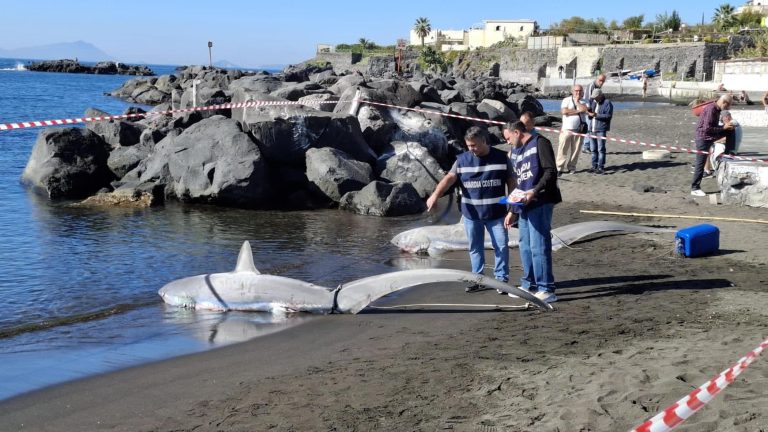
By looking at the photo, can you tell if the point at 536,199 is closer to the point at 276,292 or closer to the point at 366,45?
the point at 276,292

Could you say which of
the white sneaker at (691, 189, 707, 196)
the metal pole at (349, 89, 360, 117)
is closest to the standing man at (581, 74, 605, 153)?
the white sneaker at (691, 189, 707, 196)

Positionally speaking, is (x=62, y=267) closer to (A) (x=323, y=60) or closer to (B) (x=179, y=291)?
(B) (x=179, y=291)

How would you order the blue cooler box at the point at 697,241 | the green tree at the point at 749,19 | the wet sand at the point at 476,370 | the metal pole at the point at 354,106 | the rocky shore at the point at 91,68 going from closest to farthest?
the wet sand at the point at 476,370 < the blue cooler box at the point at 697,241 < the metal pole at the point at 354,106 < the green tree at the point at 749,19 < the rocky shore at the point at 91,68

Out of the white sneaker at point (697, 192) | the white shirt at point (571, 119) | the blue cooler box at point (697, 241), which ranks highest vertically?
the white shirt at point (571, 119)

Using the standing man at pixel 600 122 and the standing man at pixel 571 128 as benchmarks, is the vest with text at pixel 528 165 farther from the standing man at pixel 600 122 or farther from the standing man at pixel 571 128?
the standing man at pixel 600 122

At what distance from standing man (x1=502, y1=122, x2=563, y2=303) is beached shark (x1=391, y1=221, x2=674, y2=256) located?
336 cm

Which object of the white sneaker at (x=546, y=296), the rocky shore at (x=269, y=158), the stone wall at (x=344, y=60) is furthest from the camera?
the stone wall at (x=344, y=60)

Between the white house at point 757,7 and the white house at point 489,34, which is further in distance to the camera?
the white house at point 489,34

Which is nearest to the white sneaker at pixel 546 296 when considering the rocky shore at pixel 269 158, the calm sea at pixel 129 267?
the calm sea at pixel 129 267

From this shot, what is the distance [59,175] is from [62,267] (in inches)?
275

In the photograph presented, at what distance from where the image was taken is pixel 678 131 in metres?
25.9

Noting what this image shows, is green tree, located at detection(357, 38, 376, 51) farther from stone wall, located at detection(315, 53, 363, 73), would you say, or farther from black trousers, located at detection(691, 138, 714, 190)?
black trousers, located at detection(691, 138, 714, 190)

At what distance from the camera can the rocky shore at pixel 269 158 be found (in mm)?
15844

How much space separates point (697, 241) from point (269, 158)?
31.8ft
